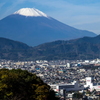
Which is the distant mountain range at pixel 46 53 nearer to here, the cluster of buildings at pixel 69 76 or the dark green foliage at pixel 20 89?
the cluster of buildings at pixel 69 76

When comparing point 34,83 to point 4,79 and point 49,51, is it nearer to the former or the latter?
point 4,79

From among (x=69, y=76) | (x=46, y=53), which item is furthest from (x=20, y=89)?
(x=46, y=53)

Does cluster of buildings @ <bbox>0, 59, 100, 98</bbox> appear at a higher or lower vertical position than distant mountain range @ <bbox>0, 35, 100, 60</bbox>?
lower

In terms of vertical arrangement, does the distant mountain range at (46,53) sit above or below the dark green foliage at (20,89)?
above

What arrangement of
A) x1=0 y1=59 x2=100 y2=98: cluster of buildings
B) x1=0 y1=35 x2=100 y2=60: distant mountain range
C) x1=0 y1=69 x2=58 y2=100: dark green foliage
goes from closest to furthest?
x1=0 y1=69 x2=58 y2=100: dark green foliage, x1=0 y1=59 x2=100 y2=98: cluster of buildings, x1=0 y1=35 x2=100 y2=60: distant mountain range

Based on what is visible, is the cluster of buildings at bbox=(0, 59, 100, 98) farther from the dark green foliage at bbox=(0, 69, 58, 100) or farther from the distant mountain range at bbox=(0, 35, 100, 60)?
the distant mountain range at bbox=(0, 35, 100, 60)

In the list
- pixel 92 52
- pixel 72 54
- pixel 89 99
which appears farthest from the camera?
pixel 92 52

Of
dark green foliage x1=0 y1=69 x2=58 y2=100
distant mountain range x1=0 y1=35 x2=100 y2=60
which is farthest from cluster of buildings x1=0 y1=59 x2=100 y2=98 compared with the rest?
distant mountain range x1=0 y1=35 x2=100 y2=60

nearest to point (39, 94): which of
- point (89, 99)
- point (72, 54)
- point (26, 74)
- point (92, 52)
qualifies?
point (26, 74)

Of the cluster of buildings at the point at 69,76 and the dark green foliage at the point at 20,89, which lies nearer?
the dark green foliage at the point at 20,89

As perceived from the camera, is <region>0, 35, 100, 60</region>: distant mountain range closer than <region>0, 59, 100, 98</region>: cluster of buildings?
No

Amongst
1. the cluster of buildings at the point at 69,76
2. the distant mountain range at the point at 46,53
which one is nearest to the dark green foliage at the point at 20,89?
the cluster of buildings at the point at 69,76
